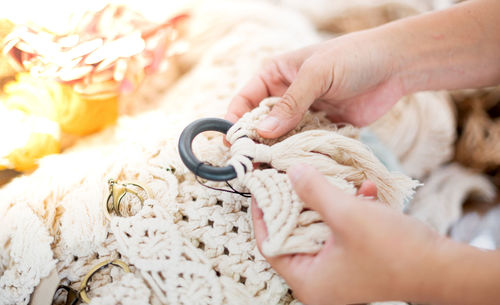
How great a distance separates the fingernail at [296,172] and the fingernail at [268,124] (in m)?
0.11

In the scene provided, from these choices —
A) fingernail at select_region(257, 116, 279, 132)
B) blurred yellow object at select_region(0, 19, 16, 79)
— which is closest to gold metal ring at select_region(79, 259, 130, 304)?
fingernail at select_region(257, 116, 279, 132)

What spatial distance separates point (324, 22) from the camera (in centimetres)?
123

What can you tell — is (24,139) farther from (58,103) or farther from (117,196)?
(117,196)

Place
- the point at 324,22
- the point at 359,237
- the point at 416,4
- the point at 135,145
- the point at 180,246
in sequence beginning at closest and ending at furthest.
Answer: the point at 359,237
the point at 180,246
the point at 135,145
the point at 416,4
the point at 324,22

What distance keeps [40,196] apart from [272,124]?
0.42m

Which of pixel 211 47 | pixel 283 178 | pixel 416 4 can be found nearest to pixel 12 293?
pixel 283 178

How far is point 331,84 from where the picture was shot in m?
0.70

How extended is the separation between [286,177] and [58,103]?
513 millimetres

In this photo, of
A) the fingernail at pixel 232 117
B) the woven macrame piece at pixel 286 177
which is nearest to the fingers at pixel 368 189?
the woven macrame piece at pixel 286 177

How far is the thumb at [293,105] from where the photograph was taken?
2.00 ft

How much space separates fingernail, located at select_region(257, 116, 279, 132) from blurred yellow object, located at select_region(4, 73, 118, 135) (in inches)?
15.0

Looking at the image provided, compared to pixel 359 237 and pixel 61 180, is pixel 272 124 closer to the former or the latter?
pixel 359 237

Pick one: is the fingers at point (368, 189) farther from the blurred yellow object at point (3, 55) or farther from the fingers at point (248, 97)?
the blurred yellow object at point (3, 55)

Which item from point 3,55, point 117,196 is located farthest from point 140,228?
point 3,55
